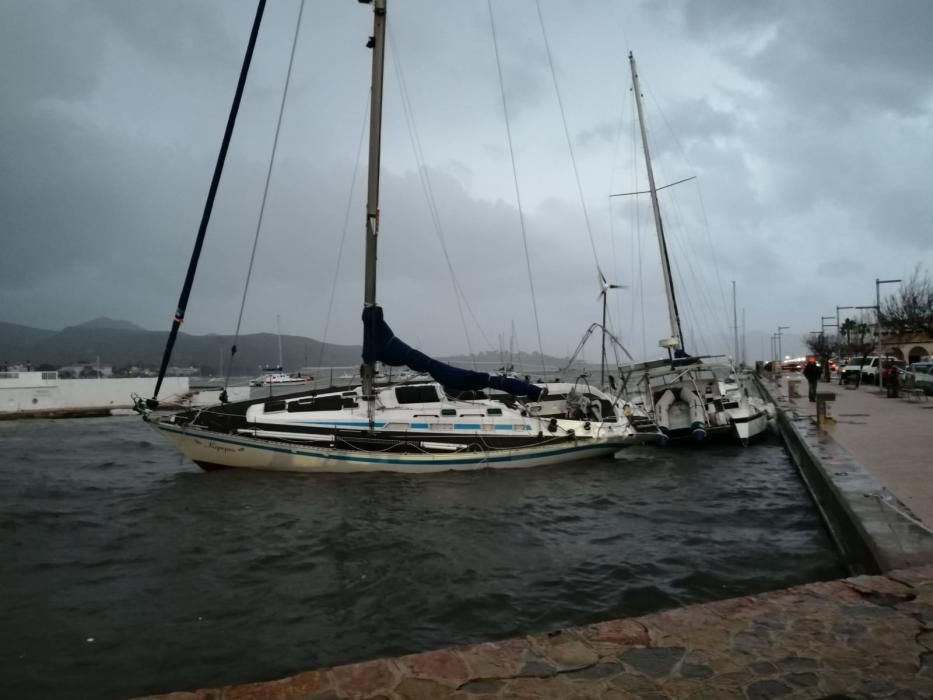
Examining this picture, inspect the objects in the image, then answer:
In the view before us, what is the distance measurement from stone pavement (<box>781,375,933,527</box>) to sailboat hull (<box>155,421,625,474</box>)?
899cm

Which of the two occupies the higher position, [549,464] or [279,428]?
[279,428]

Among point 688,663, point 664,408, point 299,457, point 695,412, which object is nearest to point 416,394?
point 299,457

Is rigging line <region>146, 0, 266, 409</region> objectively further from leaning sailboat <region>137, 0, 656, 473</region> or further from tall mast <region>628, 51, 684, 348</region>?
tall mast <region>628, 51, 684, 348</region>

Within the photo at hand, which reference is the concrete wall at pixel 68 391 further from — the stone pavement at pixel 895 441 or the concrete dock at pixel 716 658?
the concrete dock at pixel 716 658

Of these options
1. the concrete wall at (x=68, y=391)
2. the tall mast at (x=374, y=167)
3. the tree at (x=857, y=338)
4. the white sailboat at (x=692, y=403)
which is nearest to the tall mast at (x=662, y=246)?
the white sailboat at (x=692, y=403)

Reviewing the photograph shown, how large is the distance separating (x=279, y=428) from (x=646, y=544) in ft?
34.7

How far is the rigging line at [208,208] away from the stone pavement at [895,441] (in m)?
16.2

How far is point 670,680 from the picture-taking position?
4102 millimetres

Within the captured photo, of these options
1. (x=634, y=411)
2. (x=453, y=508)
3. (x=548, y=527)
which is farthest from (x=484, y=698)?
(x=634, y=411)

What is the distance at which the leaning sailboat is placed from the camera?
1623cm

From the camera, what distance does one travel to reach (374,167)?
17.4m

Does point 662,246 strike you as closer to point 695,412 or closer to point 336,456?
point 695,412

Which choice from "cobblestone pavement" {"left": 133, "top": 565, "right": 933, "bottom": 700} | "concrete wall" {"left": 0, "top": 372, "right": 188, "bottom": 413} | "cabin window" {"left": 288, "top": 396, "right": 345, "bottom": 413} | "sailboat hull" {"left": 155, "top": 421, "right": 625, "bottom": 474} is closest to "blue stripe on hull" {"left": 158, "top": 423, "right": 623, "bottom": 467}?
"sailboat hull" {"left": 155, "top": 421, "right": 625, "bottom": 474}

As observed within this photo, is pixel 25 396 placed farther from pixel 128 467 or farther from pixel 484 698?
pixel 484 698
